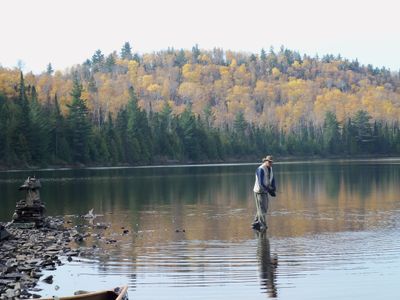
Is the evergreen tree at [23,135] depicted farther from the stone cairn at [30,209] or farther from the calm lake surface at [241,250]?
the stone cairn at [30,209]

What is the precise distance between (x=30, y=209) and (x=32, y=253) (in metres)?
7.96

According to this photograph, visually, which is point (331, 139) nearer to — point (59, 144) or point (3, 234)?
point (59, 144)

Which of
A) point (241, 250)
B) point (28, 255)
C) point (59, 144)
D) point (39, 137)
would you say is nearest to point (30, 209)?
point (28, 255)

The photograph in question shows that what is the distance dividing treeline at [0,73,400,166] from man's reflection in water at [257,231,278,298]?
87369mm

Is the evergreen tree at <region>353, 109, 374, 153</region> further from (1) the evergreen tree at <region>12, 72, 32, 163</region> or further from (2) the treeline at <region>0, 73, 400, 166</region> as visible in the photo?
Answer: (1) the evergreen tree at <region>12, 72, 32, 163</region>

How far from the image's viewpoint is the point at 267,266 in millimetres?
20125

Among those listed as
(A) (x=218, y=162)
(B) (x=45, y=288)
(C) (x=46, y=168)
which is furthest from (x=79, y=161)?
(B) (x=45, y=288)

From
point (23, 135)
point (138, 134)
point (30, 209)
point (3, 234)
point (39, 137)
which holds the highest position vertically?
point (138, 134)

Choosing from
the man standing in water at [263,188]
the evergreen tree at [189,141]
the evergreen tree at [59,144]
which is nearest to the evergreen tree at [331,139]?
the evergreen tree at [189,141]

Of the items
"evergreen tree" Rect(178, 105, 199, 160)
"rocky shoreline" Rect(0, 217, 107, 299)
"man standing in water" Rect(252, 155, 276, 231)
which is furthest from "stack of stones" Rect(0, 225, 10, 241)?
"evergreen tree" Rect(178, 105, 199, 160)

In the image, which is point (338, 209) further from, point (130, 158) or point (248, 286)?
point (130, 158)

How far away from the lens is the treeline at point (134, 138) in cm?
11300

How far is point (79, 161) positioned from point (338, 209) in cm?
9111

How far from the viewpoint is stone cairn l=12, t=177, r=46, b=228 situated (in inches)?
1203
